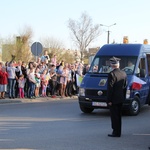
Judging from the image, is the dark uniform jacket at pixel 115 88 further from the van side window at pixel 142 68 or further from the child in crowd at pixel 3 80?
the child in crowd at pixel 3 80

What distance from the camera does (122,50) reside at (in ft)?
46.0

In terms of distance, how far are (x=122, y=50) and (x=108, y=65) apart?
836mm

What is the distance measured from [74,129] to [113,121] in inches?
56.5

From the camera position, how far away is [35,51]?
2184cm

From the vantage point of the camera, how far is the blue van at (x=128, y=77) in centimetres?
1293

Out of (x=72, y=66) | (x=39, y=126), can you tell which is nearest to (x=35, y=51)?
(x=72, y=66)

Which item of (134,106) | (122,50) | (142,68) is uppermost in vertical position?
(122,50)

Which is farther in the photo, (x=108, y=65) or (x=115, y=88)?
(x=108, y=65)

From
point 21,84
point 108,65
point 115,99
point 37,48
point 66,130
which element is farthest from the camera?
point 37,48

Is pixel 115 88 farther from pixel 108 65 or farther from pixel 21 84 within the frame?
pixel 21 84

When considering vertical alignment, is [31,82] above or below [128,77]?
below

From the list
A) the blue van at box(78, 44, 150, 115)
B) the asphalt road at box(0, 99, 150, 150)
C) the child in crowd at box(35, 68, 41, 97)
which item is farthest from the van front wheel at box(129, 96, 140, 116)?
the child in crowd at box(35, 68, 41, 97)

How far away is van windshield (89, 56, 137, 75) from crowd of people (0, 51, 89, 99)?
4441 millimetres

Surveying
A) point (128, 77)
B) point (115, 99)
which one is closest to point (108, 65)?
point (128, 77)
